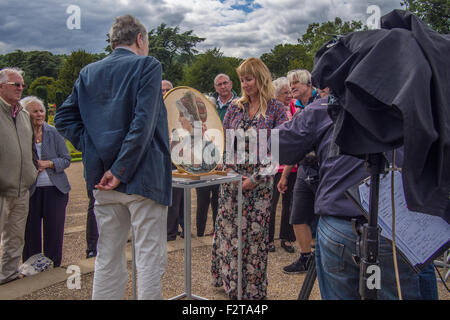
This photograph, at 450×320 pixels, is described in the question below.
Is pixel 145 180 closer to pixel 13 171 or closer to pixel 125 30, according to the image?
pixel 125 30

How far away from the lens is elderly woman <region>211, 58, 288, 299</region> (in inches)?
140

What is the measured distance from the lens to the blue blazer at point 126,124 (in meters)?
2.45

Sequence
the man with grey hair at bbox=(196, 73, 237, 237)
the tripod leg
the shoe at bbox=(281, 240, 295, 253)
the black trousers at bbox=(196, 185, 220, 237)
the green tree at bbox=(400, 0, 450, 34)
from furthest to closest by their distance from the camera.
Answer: the green tree at bbox=(400, 0, 450, 34)
the black trousers at bbox=(196, 185, 220, 237)
the man with grey hair at bbox=(196, 73, 237, 237)
the shoe at bbox=(281, 240, 295, 253)
the tripod leg

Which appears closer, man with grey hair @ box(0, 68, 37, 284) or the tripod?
the tripod

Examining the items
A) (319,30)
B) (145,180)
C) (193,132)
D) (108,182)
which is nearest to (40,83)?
(319,30)

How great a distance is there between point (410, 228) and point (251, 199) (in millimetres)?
2184

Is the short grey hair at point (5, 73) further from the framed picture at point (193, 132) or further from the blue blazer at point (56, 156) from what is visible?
the framed picture at point (193, 132)

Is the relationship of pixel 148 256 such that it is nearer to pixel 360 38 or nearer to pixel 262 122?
pixel 262 122

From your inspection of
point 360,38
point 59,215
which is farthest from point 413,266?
point 59,215

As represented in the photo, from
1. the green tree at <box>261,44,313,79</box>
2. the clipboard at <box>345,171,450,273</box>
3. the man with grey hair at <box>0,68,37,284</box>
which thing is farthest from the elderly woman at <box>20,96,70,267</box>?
the green tree at <box>261,44,313,79</box>

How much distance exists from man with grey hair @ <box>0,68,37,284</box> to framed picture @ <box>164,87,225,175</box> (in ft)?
6.43

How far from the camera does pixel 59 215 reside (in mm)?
4488

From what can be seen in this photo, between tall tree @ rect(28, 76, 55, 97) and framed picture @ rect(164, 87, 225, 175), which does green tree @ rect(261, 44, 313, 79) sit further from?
framed picture @ rect(164, 87, 225, 175)

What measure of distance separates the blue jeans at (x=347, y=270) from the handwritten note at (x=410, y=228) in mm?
176
